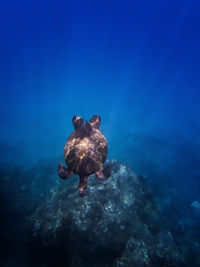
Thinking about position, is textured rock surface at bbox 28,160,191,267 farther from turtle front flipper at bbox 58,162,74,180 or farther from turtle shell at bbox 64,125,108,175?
turtle shell at bbox 64,125,108,175

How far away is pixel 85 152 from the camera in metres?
5.50

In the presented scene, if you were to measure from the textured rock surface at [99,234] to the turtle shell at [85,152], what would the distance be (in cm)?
475

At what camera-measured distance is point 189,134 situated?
32.8 meters

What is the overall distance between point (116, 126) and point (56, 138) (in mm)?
15412

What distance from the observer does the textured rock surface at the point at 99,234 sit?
824 cm

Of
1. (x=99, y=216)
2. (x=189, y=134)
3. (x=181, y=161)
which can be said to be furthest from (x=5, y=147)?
(x=189, y=134)

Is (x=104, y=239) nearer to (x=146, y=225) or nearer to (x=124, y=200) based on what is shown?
(x=124, y=200)

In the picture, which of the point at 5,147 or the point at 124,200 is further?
the point at 5,147

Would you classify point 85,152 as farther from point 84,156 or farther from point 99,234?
point 99,234

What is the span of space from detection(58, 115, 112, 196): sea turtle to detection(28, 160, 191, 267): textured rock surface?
4253 mm

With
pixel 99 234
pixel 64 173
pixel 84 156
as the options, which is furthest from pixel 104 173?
pixel 99 234

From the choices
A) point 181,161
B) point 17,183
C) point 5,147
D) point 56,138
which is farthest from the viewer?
point 56,138

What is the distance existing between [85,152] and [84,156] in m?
0.17

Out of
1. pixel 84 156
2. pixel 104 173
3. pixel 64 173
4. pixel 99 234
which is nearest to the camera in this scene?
pixel 84 156
